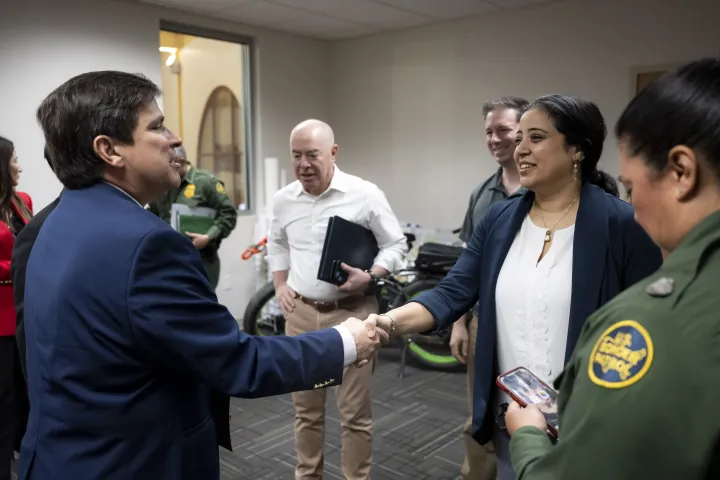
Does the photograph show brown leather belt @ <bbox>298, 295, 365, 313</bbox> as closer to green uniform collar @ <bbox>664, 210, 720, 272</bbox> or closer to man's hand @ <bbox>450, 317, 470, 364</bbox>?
man's hand @ <bbox>450, 317, 470, 364</bbox>

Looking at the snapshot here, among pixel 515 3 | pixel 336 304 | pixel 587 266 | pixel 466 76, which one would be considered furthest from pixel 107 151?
pixel 466 76

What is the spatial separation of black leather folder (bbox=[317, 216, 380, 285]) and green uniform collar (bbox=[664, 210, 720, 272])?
1.76 meters

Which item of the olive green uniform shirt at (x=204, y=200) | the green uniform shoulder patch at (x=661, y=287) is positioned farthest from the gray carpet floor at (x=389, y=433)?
the green uniform shoulder patch at (x=661, y=287)

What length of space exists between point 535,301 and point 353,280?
1.02 m

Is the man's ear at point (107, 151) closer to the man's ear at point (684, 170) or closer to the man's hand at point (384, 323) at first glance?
the man's hand at point (384, 323)

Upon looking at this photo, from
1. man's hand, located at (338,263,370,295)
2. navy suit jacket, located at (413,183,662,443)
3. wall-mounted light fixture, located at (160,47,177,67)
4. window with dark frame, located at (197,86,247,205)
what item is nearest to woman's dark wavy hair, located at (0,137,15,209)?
man's hand, located at (338,263,370,295)

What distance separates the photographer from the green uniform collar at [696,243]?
651 mm

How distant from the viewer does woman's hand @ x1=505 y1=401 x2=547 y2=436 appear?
93 centimetres

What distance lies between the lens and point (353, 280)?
94.1 inches

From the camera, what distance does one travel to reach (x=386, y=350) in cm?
473

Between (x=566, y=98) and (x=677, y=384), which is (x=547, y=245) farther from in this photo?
(x=677, y=384)

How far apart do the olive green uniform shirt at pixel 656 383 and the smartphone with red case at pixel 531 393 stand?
1.08 feet

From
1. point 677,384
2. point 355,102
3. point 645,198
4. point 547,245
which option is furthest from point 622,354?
point 355,102

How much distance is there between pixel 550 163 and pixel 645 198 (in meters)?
0.82
